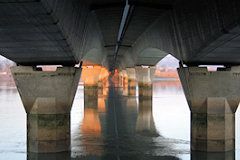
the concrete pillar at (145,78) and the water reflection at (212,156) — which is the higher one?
the concrete pillar at (145,78)

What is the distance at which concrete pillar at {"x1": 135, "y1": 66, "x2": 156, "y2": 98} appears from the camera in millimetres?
36731

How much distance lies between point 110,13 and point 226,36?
28.4ft

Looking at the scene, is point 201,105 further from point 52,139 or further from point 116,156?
point 52,139

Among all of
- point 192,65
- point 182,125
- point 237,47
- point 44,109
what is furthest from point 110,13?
point 182,125

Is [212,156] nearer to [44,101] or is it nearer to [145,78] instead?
[44,101]

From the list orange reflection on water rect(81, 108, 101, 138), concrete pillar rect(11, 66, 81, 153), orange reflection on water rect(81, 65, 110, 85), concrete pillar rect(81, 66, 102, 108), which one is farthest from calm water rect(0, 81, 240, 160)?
orange reflection on water rect(81, 65, 110, 85)

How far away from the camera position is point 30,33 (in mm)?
8930

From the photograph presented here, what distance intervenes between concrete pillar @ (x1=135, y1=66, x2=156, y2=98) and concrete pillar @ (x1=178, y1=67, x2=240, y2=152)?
76.7 feet

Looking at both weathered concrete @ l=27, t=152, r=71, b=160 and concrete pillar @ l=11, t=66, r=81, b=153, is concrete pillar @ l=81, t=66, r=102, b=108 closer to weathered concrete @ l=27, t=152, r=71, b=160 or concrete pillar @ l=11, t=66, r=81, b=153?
concrete pillar @ l=11, t=66, r=81, b=153

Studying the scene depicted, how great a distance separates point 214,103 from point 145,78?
23978mm

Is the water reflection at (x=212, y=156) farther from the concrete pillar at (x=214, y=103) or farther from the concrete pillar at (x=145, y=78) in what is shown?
the concrete pillar at (x=145, y=78)

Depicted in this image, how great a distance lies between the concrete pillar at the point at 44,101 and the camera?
41.2ft

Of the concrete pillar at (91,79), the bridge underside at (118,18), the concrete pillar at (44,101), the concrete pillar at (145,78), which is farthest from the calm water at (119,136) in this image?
the concrete pillar at (91,79)

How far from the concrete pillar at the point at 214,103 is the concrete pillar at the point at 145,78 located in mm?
23381
